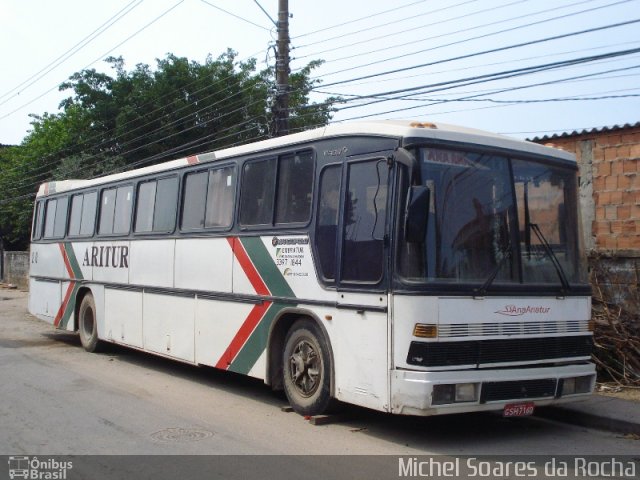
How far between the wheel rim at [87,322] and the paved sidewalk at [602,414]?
9190 millimetres

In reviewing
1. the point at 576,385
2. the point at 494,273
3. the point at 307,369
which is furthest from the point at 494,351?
the point at 307,369

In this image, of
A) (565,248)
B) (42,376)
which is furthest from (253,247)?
(42,376)

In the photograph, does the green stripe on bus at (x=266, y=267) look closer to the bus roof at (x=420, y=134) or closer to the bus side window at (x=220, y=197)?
the bus side window at (x=220, y=197)

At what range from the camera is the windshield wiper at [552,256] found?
296 inches

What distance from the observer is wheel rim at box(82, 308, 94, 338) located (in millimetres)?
14297

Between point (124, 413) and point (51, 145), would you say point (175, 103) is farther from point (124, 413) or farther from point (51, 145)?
point (124, 413)

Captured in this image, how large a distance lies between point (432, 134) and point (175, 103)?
22646 millimetres

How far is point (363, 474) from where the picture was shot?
6121 millimetres

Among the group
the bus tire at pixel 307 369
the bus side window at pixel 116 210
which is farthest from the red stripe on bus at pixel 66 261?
the bus tire at pixel 307 369

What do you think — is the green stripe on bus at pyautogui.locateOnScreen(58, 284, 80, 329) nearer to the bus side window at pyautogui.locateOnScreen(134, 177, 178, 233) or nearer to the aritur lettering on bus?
the aritur lettering on bus

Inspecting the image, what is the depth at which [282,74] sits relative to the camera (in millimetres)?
16453

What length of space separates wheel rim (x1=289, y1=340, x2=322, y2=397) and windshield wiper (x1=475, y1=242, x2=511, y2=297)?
2.03 m

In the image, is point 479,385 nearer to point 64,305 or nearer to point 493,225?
point 493,225

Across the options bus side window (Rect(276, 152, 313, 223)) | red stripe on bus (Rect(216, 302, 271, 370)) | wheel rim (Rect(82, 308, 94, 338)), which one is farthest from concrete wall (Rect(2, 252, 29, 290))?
bus side window (Rect(276, 152, 313, 223))
